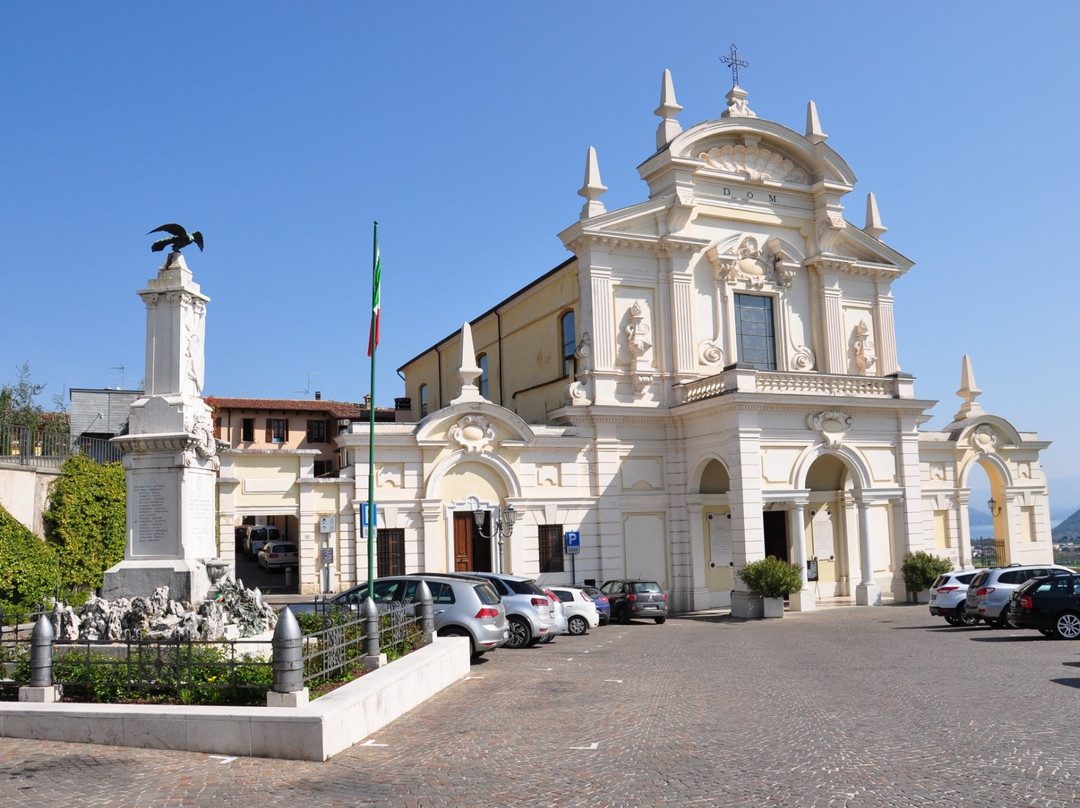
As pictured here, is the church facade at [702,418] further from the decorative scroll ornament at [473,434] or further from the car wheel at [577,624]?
the car wheel at [577,624]

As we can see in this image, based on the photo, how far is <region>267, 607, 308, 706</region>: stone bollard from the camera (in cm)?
945

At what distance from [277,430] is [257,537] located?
11.0 meters

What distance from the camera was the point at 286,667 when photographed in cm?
943

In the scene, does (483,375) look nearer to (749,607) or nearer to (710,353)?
(710,353)

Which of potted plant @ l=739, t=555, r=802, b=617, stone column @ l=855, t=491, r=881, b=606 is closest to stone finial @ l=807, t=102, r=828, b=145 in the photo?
stone column @ l=855, t=491, r=881, b=606

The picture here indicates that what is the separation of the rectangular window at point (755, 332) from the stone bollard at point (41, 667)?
87.0 ft

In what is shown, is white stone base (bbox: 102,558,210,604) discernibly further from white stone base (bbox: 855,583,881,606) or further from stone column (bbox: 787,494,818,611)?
white stone base (bbox: 855,583,881,606)

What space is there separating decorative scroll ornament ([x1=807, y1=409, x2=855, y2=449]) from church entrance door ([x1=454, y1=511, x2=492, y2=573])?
10.9 metres

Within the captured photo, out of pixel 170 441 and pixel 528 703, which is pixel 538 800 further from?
pixel 170 441

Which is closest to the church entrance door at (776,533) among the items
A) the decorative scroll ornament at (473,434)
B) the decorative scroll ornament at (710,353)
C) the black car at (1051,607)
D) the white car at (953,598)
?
the decorative scroll ornament at (710,353)

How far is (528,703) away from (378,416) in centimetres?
4556

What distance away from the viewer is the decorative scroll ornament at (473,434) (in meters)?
28.6

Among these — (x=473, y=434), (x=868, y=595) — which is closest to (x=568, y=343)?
(x=473, y=434)

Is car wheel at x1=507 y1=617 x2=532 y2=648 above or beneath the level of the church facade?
beneath
